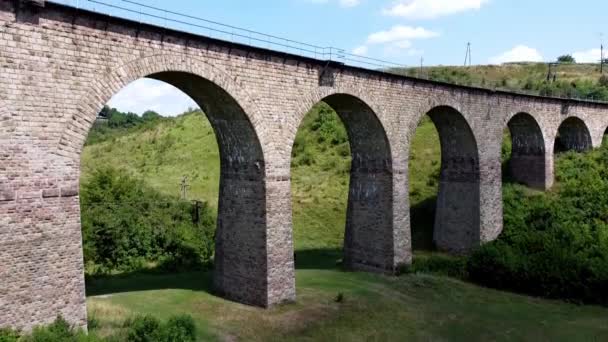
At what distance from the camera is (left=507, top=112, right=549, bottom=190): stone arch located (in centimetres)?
3034

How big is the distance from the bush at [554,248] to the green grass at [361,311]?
2.86 ft

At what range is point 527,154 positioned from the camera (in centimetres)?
3153

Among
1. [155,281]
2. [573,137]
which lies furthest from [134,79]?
[573,137]

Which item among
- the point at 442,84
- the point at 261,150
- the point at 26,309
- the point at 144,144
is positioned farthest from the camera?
the point at 144,144

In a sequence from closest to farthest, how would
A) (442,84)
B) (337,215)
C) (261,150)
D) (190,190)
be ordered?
(261,150) < (442,84) < (337,215) < (190,190)

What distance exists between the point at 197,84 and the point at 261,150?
9.63ft

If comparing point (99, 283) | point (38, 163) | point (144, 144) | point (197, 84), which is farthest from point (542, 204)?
point (144, 144)

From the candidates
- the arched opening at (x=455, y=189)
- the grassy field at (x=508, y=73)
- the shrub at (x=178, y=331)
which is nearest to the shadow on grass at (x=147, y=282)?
the shrub at (x=178, y=331)

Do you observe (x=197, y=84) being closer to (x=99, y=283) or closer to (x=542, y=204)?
(x=99, y=283)

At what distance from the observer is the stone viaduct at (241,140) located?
1148cm

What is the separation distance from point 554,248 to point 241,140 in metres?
13.9

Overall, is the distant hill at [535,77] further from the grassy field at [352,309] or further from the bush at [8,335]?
the bush at [8,335]

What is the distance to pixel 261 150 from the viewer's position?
54.7 feet

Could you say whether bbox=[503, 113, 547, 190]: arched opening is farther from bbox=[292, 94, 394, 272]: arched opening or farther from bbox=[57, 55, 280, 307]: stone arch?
bbox=[57, 55, 280, 307]: stone arch
